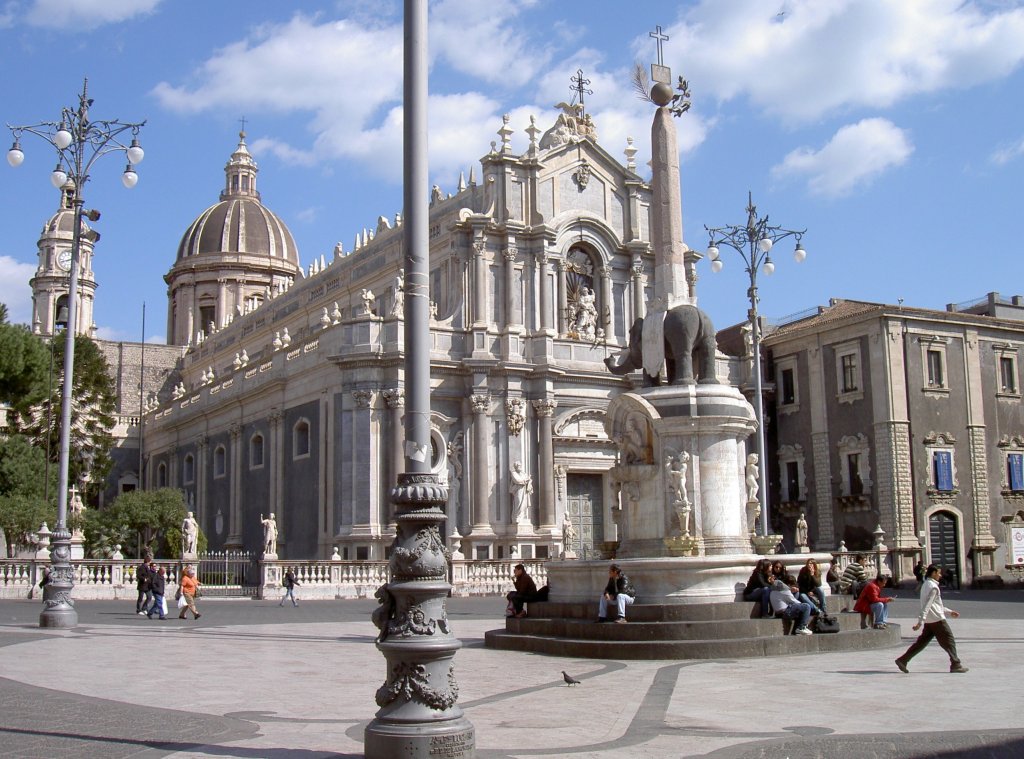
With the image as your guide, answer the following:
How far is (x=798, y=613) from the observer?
16.5 m

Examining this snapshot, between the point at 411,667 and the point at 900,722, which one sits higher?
the point at 411,667

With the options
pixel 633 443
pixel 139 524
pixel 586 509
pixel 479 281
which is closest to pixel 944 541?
pixel 586 509

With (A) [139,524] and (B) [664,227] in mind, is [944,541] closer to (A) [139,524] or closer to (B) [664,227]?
(B) [664,227]

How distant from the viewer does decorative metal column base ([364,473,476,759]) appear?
26.5 ft

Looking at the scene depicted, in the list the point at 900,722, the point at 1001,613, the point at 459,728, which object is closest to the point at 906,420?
the point at 1001,613

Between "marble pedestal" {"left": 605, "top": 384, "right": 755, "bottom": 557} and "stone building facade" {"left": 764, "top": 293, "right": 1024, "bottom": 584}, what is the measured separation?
25232 millimetres

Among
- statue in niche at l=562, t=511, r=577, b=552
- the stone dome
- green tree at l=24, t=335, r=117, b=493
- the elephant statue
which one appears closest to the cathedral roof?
the stone dome

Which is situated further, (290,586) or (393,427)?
(393,427)

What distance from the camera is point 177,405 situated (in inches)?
2275

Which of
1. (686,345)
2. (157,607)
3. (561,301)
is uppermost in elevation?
(561,301)

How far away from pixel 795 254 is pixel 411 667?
25633 mm

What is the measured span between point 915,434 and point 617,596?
95.0 ft

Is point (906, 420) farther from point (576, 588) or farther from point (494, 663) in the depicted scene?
point (494, 663)

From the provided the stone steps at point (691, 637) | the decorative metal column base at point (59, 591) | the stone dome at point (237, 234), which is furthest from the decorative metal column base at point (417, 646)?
the stone dome at point (237, 234)
